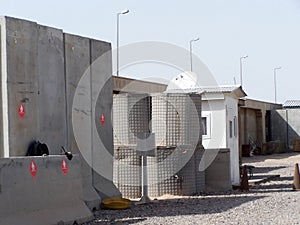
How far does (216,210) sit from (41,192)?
401 cm

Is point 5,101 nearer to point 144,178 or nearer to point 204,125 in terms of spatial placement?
point 144,178

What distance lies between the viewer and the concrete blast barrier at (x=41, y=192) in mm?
10289

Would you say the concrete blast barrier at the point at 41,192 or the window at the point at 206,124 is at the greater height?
the window at the point at 206,124

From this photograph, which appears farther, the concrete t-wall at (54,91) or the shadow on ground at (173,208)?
the shadow on ground at (173,208)

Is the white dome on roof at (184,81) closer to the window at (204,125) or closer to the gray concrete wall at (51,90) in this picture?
the window at (204,125)

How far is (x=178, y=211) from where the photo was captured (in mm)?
13562

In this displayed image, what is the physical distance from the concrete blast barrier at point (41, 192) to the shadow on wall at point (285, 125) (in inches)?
1671

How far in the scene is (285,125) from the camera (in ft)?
177

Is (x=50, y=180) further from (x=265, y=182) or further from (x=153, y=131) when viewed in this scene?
(x=265, y=182)

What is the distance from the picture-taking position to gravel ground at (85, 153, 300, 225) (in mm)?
11883

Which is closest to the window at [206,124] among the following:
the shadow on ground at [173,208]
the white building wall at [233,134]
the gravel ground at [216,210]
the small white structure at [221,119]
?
the small white structure at [221,119]

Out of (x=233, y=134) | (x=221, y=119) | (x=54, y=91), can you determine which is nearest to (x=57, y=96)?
(x=54, y=91)

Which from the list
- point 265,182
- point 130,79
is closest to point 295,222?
point 265,182

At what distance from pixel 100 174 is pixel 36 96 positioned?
2.78 meters
